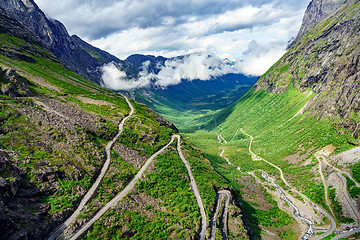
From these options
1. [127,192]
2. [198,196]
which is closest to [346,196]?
[198,196]

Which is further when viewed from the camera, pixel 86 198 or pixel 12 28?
pixel 12 28

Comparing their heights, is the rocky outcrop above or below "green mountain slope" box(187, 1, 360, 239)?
above

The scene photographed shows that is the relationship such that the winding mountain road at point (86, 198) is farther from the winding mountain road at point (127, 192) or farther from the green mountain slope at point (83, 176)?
the winding mountain road at point (127, 192)

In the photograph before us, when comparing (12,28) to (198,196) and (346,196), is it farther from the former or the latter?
(346,196)

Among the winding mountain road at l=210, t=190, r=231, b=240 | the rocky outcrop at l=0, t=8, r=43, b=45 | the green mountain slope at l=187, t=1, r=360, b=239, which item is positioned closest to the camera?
the winding mountain road at l=210, t=190, r=231, b=240

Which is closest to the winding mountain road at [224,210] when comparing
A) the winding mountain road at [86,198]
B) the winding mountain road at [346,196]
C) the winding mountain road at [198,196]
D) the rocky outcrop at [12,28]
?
the winding mountain road at [198,196]

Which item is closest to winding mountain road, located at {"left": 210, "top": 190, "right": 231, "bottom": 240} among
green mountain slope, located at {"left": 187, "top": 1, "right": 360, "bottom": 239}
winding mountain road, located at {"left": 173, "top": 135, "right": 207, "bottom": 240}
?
winding mountain road, located at {"left": 173, "top": 135, "right": 207, "bottom": 240}

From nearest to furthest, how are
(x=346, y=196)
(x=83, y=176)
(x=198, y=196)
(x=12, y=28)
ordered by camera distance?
(x=83, y=176) → (x=198, y=196) → (x=346, y=196) → (x=12, y=28)

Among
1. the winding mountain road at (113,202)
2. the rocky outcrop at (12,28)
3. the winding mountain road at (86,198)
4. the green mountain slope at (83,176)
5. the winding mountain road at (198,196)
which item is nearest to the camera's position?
the winding mountain road at (86,198)

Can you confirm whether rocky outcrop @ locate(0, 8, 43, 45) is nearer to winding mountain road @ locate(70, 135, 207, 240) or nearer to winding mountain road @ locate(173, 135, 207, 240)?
winding mountain road @ locate(70, 135, 207, 240)

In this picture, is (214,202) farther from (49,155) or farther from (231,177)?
(231,177)
